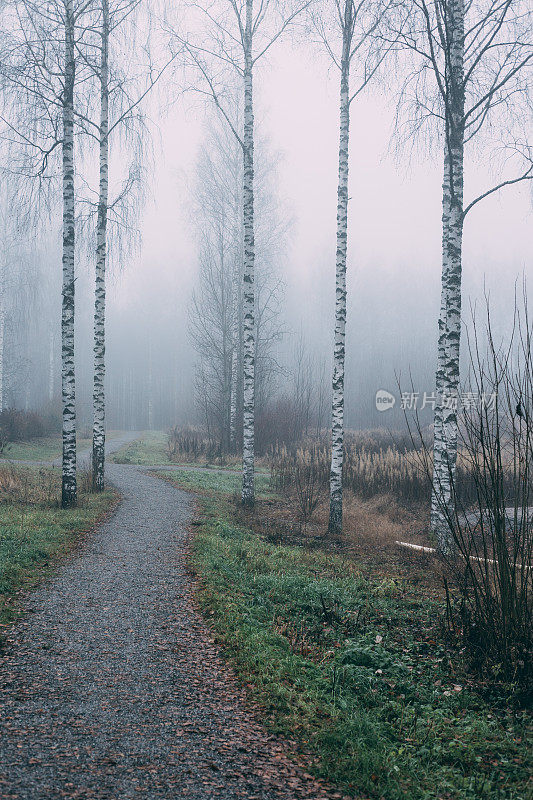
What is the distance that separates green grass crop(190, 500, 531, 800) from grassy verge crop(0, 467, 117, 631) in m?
1.86

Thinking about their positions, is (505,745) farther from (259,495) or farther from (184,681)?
(259,495)

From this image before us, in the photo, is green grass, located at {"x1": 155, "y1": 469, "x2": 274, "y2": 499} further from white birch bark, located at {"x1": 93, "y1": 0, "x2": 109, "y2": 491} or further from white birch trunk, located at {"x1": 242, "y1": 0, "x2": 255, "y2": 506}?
white birch bark, located at {"x1": 93, "y1": 0, "x2": 109, "y2": 491}

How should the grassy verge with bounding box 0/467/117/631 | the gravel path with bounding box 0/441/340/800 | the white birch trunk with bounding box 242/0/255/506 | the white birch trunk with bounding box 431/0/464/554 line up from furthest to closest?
the white birch trunk with bounding box 242/0/255/506, the white birch trunk with bounding box 431/0/464/554, the grassy verge with bounding box 0/467/117/631, the gravel path with bounding box 0/441/340/800

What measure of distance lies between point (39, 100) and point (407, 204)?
65.1 meters

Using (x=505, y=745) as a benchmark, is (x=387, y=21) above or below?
above

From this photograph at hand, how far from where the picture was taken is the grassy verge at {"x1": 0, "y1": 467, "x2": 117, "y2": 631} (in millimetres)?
5520

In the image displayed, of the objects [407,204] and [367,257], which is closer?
[367,257]

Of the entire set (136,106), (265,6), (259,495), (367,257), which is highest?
(367,257)

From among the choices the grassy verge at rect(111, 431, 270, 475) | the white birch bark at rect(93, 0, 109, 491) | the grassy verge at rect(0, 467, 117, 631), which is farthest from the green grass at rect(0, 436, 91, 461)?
the white birch bark at rect(93, 0, 109, 491)

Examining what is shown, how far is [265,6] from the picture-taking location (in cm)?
1004

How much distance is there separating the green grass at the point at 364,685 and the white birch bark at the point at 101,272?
5667mm

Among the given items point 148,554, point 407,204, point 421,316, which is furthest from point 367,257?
point 148,554

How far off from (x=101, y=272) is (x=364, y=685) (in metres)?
9.56

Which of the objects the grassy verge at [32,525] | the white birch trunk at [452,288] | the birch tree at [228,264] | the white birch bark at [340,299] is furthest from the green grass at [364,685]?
the birch tree at [228,264]
